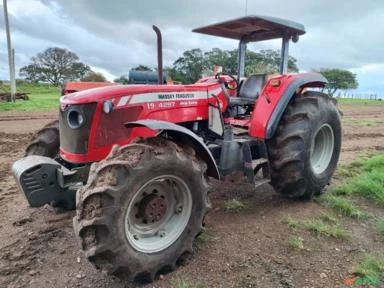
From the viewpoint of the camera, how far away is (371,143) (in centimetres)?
912

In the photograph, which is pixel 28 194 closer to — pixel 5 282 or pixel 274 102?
pixel 5 282

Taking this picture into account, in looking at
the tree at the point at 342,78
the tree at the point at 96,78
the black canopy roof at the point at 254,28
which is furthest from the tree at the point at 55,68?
the black canopy roof at the point at 254,28

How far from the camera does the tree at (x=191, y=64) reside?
8.48 meters

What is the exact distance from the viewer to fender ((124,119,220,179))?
3.01 meters

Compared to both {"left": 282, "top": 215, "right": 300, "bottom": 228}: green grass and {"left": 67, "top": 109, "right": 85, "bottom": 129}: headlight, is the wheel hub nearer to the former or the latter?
{"left": 67, "top": 109, "right": 85, "bottom": 129}: headlight

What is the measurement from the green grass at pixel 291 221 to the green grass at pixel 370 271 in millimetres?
780

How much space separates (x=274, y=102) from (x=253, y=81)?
0.69 meters

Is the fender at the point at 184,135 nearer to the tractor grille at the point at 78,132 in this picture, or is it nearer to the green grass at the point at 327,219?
the tractor grille at the point at 78,132

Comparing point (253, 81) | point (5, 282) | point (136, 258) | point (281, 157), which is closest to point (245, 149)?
point (281, 157)

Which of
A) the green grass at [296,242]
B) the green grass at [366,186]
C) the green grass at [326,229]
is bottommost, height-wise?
the green grass at [296,242]

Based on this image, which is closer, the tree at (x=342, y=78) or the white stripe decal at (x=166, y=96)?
the white stripe decal at (x=166, y=96)

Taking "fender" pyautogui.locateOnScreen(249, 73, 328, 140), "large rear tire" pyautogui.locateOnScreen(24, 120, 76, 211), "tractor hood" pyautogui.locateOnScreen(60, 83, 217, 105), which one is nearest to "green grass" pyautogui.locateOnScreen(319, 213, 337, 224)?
"fender" pyautogui.locateOnScreen(249, 73, 328, 140)

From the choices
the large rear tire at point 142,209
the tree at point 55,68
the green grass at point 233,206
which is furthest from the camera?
the tree at point 55,68

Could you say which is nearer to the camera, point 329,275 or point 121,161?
point 121,161
